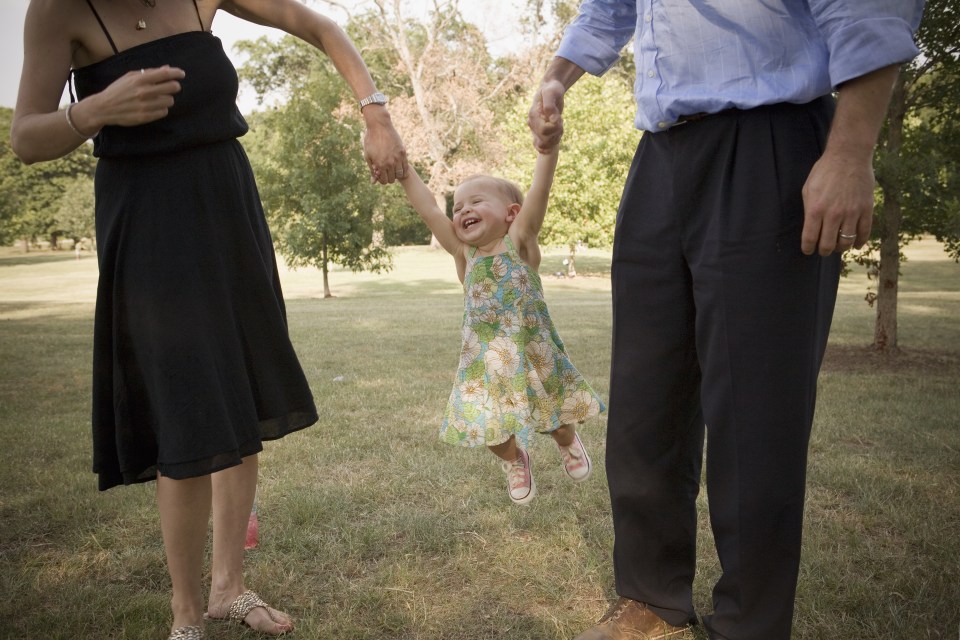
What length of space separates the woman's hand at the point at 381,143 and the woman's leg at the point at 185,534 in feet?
4.02

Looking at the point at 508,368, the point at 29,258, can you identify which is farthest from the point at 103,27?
the point at 29,258

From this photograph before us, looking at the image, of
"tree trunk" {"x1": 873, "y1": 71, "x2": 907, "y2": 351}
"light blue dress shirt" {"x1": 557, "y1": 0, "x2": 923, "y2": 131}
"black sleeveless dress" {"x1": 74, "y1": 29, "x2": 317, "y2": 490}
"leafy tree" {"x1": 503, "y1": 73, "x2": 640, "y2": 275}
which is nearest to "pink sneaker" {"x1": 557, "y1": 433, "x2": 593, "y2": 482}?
"black sleeveless dress" {"x1": 74, "y1": 29, "x2": 317, "y2": 490}

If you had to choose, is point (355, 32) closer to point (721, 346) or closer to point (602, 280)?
point (602, 280)

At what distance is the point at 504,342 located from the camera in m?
3.22

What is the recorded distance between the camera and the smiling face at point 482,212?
125 inches

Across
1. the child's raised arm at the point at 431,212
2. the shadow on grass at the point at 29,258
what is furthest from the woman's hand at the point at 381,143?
the shadow on grass at the point at 29,258

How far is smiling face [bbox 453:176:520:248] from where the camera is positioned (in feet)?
10.4

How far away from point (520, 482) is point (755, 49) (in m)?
2.01

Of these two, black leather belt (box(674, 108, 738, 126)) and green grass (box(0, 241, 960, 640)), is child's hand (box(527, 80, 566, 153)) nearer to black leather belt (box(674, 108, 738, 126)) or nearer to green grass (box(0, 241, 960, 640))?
black leather belt (box(674, 108, 738, 126))

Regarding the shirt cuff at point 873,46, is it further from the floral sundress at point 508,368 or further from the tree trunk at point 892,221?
the tree trunk at point 892,221

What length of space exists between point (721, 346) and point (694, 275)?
216mm

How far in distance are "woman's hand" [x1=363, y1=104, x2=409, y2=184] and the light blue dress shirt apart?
2.95ft

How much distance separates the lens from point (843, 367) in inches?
297

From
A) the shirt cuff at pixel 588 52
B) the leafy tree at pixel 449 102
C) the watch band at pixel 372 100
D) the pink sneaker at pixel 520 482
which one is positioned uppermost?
the leafy tree at pixel 449 102
